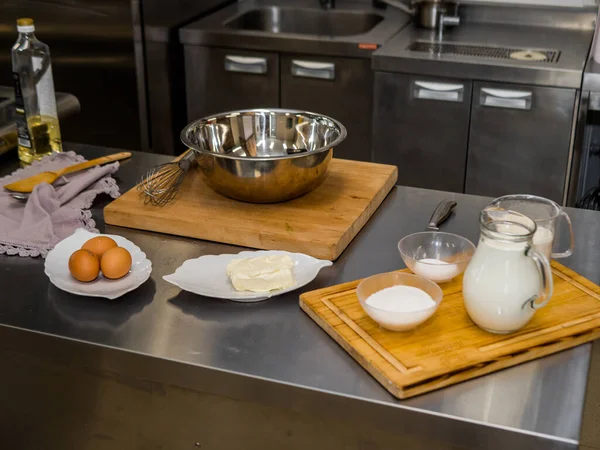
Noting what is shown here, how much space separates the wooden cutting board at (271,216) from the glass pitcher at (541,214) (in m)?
0.29

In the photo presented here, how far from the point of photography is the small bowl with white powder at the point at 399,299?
116 cm

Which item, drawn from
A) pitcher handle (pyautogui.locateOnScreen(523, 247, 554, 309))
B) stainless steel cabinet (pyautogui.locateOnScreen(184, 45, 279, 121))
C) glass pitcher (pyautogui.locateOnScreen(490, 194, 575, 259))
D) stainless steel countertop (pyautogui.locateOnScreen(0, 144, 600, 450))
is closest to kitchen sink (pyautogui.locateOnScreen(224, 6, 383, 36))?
stainless steel cabinet (pyautogui.locateOnScreen(184, 45, 279, 121))

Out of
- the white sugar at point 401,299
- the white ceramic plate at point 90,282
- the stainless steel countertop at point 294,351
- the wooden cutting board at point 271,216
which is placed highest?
the white sugar at point 401,299

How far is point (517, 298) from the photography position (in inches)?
44.6

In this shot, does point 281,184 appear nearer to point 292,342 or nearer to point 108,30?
point 292,342

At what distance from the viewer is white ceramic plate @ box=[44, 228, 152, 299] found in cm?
132

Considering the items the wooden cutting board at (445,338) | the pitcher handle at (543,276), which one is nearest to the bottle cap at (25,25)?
the wooden cutting board at (445,338)

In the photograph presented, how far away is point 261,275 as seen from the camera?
130 centimetres

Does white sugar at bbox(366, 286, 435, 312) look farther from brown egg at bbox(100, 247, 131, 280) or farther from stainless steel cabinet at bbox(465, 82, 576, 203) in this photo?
stainless steel cabinet at bbox(465, 82, 576, 203)

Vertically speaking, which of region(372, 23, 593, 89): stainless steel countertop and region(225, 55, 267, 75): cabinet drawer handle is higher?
region(372, 23, 593, 89): stainless steel countertop

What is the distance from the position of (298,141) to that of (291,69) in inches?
52.5

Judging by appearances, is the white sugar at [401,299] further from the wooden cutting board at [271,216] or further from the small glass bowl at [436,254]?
the wooden cutting board at [271,216]

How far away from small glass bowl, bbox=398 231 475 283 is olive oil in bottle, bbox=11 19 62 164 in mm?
918

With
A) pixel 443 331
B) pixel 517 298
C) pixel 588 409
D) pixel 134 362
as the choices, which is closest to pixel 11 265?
pixel 134 362
